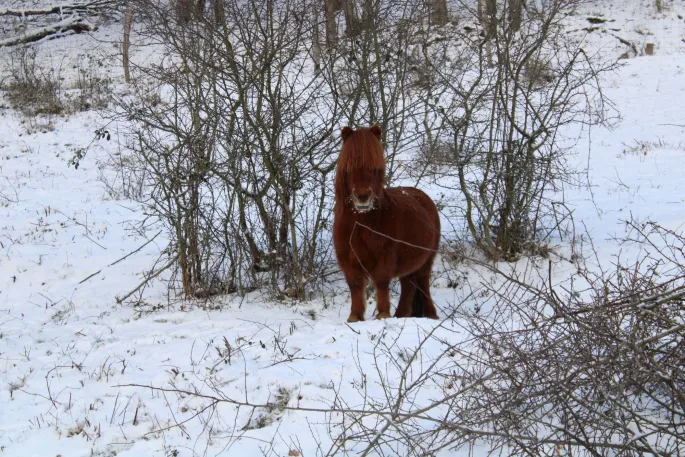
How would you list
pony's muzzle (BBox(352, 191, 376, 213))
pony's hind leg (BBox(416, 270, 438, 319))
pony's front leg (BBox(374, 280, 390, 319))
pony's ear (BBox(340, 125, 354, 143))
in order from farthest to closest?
pony's hind leg (BBox(416, 270, 438, 319))
pony's front leg (BBox(374, 280, 390, 319))
pony's ear (BBox(340, 125, 354, 143))
pony's muzzle (BBox(352, 191, 376, 213))

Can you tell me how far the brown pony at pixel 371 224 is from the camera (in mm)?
5043

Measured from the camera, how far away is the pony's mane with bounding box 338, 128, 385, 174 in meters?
5.02

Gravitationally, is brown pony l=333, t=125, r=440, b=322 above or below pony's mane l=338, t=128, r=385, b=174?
below

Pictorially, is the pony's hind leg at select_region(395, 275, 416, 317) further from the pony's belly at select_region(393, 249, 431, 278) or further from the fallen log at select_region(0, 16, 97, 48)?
the fallen log at select_region(0, 16, 97, 48)

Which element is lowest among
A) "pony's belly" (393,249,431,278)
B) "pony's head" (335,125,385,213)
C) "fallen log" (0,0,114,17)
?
"pony's belly" (393,249,431,278)

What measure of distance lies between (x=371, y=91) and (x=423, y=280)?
2434mm

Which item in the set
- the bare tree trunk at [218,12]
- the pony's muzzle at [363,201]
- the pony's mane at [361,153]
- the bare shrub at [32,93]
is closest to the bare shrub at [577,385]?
the pony's muzzle at [363,201]

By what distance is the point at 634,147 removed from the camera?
41.5ft

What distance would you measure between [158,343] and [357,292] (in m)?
1.89

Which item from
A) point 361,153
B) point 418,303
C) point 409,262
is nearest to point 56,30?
point 418,303

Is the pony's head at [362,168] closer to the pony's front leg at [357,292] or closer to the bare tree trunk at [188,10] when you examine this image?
the pony's front leg at [357,292]

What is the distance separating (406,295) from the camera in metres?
6.14

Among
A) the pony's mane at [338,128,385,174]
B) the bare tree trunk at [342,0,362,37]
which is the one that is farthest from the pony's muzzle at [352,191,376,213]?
the bare tree trunk at [342,0,362,37]

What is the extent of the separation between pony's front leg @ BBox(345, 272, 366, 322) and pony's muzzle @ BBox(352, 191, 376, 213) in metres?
0.84
